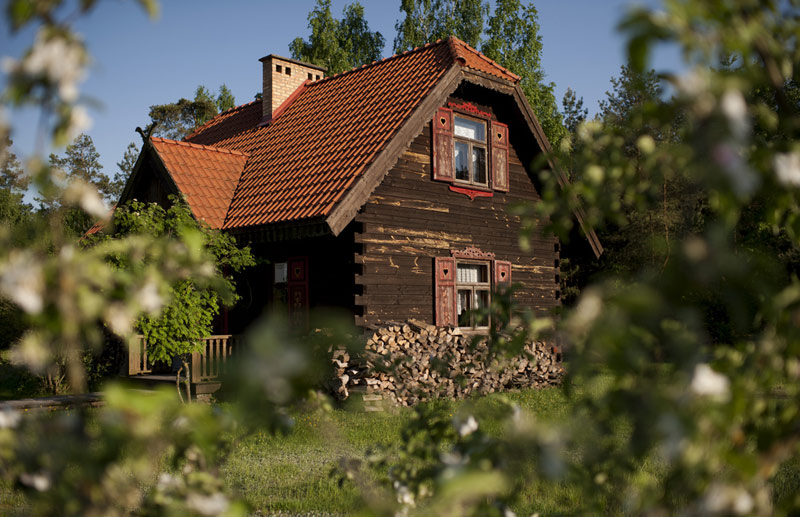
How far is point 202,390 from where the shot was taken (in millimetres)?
11641

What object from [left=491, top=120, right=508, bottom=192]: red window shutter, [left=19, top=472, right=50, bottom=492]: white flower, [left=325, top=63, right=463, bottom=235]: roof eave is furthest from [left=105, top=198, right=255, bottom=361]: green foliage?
[left=19, top=472, right=50, bottom=492]: white flower

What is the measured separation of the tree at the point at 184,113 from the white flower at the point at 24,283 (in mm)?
42469

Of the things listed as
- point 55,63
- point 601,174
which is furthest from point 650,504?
point 55,63

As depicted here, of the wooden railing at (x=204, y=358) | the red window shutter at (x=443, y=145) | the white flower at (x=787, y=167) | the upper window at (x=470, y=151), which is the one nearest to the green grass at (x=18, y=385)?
the wooden railing at (x=204, y=358)

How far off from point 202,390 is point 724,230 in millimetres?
11266

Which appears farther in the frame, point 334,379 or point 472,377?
point 472,377

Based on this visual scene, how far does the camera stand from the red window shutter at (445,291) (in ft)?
41.9

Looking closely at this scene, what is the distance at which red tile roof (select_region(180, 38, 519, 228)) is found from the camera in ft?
39.2

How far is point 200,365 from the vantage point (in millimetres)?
11977

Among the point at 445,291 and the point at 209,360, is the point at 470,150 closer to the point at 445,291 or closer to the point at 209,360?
the point at 445,291

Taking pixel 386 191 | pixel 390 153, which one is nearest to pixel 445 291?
pixel 386 191

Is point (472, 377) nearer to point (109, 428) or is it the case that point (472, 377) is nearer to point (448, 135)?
point (448, 135)

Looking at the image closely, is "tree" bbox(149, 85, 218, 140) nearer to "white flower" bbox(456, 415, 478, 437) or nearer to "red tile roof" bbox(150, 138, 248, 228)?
"red tile roof" bbox(150, 138, 248, 228)

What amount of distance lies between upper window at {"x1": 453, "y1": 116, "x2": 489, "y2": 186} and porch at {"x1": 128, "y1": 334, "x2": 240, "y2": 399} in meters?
5.57
